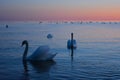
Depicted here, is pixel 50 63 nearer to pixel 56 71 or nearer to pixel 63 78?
pixel 56 71

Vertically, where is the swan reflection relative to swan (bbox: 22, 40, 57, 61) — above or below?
below

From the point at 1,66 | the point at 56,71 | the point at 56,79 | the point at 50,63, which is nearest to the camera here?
the point at 56,79

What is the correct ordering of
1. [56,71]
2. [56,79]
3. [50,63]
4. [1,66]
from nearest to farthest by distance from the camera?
1. [56,79]
2. [56,71]
3. [1,66]
4. [50,63]

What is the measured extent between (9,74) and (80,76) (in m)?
4.16

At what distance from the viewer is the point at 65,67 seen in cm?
2036

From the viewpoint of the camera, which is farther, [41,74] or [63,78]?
[41,74]

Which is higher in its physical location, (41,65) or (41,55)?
(41,55)

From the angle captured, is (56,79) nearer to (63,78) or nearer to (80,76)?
(63,78)

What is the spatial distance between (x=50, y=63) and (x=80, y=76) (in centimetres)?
538

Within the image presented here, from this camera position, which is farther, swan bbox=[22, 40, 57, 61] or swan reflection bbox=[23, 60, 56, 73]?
swan bbox=[22, 40, 57, 61]

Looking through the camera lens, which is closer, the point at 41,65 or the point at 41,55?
the point at 41,65

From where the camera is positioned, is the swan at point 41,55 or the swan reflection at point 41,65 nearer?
the swan reflection at point 41,65

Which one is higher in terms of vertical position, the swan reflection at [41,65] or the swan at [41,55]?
the swan at [41,55]

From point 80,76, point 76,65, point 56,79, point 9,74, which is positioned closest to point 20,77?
point 9,74
